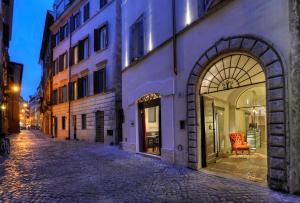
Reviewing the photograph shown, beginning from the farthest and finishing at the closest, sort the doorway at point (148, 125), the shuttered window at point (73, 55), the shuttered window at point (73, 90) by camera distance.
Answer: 1. the shuttered window at point (73, 55)
2. the shuttered window at point (73, 90)
3. the doorway at point (148, 125)

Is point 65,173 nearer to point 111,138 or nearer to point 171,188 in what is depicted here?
point 171,188

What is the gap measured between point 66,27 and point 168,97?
21.2 meters

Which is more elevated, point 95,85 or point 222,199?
point 95,85

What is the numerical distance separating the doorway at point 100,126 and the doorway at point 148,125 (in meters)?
6.97

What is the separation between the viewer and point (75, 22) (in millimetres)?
25922

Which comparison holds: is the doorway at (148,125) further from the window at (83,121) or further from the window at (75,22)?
the window at (75,22)

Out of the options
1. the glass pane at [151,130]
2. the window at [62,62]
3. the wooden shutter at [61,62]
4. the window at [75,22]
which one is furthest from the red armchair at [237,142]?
the wooden shutter at [61,62]

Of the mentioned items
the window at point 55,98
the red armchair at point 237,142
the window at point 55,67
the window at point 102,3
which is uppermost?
the window at point 102,3

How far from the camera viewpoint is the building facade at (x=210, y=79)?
613 cm

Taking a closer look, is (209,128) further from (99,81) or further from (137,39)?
(99,81)

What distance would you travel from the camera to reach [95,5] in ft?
72.2

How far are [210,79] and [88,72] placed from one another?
49.7 feet

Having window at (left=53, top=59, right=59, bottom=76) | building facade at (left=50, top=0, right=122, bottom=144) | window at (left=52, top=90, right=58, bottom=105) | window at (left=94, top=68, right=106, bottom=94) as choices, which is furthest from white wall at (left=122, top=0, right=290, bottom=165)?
window at (left=53, top=59, right=59, bottom=76)

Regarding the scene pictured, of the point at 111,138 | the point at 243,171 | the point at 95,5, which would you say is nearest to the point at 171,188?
the point at 243,171
